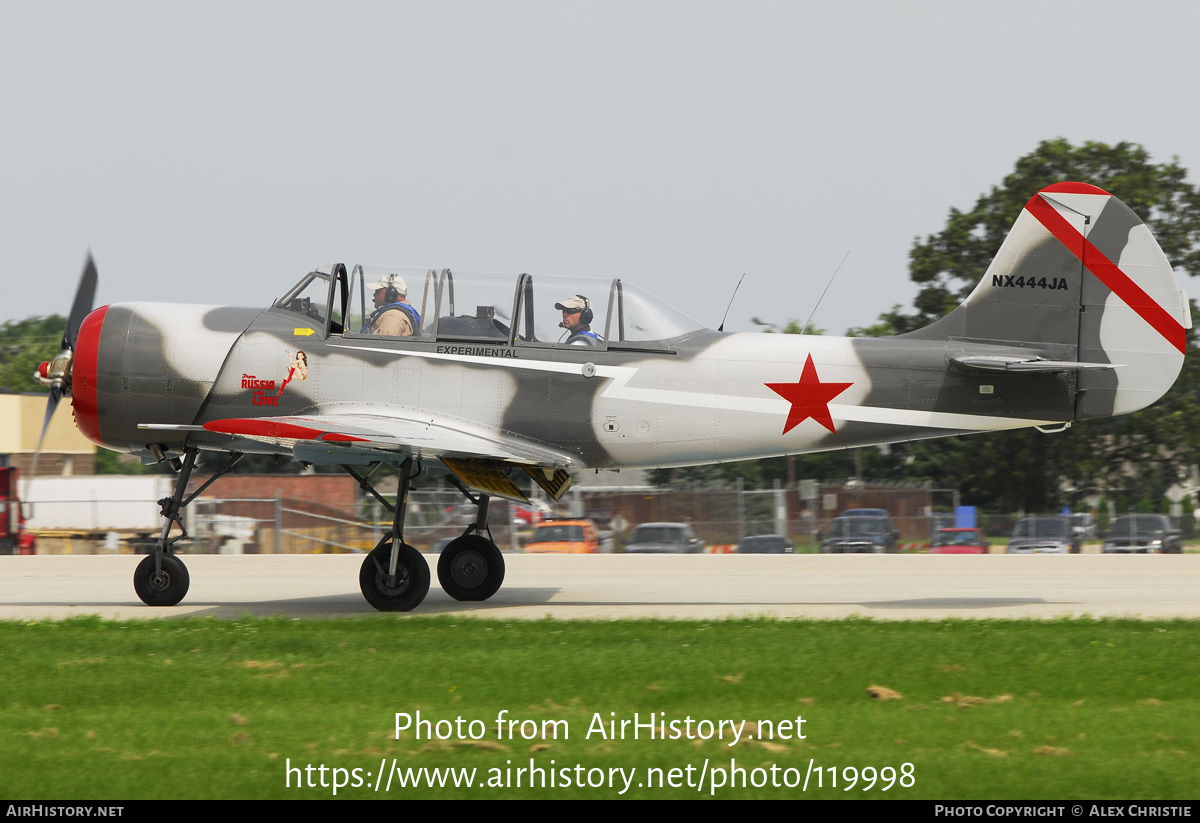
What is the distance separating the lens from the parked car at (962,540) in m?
27.4

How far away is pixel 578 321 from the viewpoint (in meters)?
11.9

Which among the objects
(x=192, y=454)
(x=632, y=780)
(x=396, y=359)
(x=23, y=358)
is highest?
(x=23, y=358)

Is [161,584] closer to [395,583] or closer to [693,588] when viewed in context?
[395,583]

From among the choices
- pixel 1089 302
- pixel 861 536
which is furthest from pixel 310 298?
pixel 861 536

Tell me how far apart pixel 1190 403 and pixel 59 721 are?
39.3m

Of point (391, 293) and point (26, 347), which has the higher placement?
point (26, 347)

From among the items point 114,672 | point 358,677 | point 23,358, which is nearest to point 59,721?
point 114,672

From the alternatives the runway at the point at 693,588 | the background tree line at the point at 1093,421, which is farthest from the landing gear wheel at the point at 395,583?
the background tree line at the point at 1093,421

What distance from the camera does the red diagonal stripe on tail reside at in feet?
37.8

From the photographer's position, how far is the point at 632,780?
5.43 m

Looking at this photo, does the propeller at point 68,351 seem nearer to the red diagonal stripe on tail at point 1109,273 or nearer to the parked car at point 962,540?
the red diagonal stripe on tail at point 1109,273

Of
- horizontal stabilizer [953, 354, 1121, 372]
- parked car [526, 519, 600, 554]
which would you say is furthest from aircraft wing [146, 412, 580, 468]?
parked car [526, 519, 600, 554]

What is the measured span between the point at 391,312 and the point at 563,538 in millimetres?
15714

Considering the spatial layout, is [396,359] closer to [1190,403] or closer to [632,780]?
[632,780]
